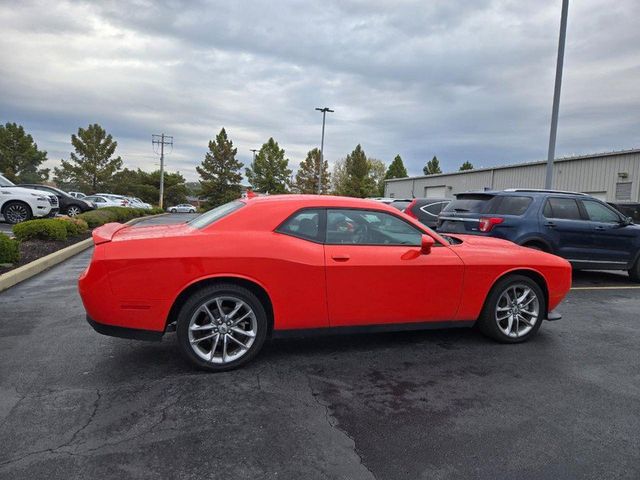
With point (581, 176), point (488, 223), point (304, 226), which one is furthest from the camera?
point (581, 176)

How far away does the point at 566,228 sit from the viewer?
25.7 feet

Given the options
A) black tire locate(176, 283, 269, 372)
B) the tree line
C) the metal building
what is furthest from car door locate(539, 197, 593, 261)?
the tree line

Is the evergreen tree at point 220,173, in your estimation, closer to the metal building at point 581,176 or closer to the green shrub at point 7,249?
the metal building at point 581,176

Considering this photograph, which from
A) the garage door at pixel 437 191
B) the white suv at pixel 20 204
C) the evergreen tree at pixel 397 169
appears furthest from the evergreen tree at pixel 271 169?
the white suv at pixel 20 204

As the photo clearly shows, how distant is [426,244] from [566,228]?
5029mm

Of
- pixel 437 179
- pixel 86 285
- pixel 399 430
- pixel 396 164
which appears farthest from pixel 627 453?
pixel 396 164

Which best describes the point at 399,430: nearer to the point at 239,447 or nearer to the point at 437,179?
the point at 239,447

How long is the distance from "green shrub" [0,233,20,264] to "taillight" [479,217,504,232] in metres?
7.76

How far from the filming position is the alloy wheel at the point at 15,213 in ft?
48.6

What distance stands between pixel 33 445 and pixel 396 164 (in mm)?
66680

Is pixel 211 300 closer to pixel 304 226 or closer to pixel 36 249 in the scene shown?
pixel 304 226

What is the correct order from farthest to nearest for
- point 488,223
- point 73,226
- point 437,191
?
point 437,191 < point 73,226 < point 488,223

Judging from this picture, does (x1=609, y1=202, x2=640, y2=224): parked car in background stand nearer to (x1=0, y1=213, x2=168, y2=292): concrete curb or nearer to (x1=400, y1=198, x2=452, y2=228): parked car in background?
(x1=400, y1=198, x2=452, y2=228): parked car in background

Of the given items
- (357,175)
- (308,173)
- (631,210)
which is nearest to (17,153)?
(308,173)
